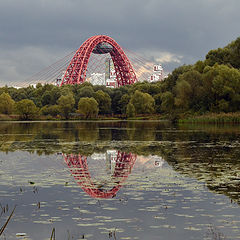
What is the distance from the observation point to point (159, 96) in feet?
257

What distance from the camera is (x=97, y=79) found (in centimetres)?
16200

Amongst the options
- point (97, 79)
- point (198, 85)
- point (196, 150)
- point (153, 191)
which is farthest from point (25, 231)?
point (97, 79)

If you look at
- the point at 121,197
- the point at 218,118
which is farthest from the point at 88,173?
the point at 218,118

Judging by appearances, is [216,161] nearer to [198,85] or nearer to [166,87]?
[198,85]

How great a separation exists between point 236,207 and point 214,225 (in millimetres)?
1164

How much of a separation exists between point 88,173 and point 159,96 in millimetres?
69300

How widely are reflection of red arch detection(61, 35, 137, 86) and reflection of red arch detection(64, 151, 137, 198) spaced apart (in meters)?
80.8

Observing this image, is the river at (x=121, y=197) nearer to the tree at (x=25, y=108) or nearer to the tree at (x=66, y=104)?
the tree at (x=25, y=108)

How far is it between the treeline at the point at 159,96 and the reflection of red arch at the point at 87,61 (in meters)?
6.04

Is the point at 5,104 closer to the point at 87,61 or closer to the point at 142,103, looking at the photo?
the point at 87,61

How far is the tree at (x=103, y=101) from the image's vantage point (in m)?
82.4

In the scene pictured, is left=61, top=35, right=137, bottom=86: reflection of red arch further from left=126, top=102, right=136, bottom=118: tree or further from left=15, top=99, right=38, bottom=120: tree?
left=126, top=102, right=136, bottom=118: tree

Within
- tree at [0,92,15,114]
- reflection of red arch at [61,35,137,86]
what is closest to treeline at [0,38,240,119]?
tree at [0,92,15,114]

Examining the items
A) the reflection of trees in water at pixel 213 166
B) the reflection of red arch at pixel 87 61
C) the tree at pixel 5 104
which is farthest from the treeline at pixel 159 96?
the reflection of trees in water at pixel 213 166
